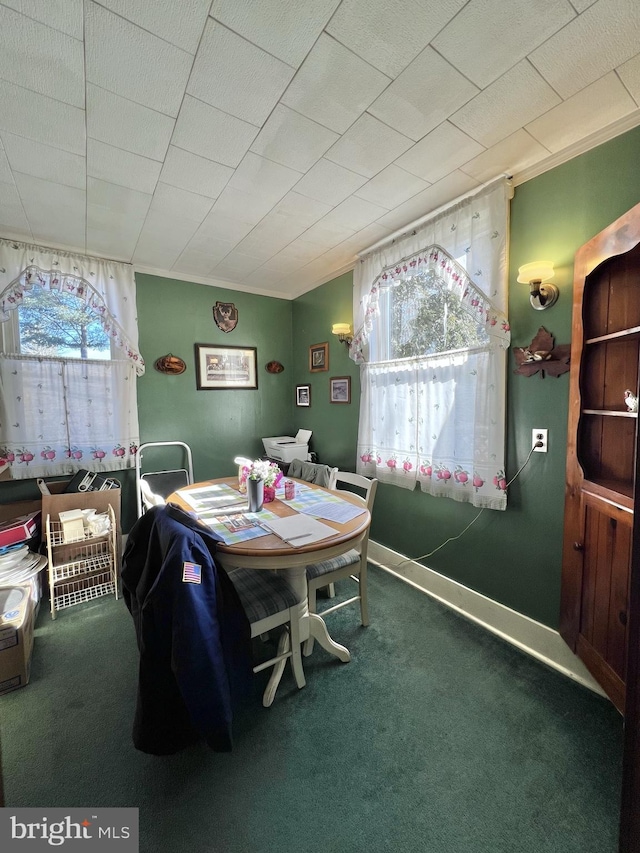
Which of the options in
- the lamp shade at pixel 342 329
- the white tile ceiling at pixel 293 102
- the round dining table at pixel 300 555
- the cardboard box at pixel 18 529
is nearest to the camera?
the white tile ceiling at pixel 293 102

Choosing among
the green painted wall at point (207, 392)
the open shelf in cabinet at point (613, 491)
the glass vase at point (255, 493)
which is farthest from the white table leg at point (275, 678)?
the green painted wall at point (207, 392)

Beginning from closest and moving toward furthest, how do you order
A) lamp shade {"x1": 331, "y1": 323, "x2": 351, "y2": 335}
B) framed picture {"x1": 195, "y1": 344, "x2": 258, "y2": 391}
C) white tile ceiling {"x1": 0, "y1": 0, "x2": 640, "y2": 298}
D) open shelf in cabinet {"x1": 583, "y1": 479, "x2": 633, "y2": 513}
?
white tile ceiling {"x1": 0, "y1": 0, "x2": 640, "y2": 298}
open shelf in cabinet {"x1": 583, "y1": 479, "x2": 633, "y2": 513}
lamp shade {"x1": 331, "y1": 323, "x2": 351, "y2": 335}
framed picture {"x1": 195, "y1": 344, "x2": 258, "y2": 391}

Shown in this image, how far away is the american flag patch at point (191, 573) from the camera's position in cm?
113

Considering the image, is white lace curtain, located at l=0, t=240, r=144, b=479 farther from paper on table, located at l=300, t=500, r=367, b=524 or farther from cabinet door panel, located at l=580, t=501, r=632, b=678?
cabinet door panel, located at l=580, t=501, r=632, b=678

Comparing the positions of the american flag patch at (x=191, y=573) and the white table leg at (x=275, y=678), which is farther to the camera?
the white table leg at (x=275, y=678)

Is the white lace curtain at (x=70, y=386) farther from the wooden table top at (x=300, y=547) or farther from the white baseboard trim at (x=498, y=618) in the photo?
the white baseboard trim at (x=498, y=618)

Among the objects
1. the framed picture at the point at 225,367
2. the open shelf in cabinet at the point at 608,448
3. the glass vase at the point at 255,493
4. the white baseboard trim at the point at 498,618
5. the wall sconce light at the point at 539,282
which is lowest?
the white baseboard trim at the point at 498,618

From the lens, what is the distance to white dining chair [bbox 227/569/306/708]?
4.80 ft

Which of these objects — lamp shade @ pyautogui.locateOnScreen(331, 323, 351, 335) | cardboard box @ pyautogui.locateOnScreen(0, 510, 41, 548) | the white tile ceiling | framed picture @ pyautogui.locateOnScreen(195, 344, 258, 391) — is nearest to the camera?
the white tile ceiling

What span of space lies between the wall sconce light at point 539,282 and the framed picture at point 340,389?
1.57 metres

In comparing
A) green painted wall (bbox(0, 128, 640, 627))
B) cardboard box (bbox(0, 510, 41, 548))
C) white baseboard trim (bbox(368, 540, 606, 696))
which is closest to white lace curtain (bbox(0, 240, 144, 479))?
green painted wall (bbox(0, 128, 640, 627))

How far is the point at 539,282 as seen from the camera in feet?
5.43

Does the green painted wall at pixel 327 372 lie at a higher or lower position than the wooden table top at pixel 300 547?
higher

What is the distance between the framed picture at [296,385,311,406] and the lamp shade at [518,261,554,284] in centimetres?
223
